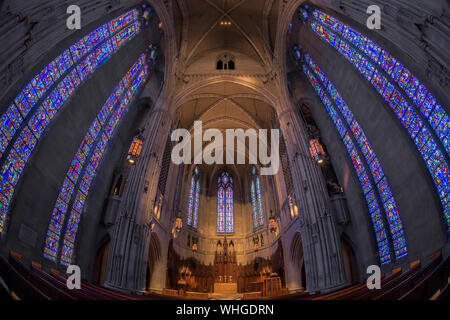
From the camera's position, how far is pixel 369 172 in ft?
39.9

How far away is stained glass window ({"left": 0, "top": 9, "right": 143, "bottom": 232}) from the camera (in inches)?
335

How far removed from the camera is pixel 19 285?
5.23m

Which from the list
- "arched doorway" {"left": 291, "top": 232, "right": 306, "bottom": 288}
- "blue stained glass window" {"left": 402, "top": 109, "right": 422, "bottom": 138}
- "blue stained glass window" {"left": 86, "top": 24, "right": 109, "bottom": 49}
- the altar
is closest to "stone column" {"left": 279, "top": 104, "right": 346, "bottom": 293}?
"arched doorway" {"left": 291, "top": 232, "right": 306, "bottom": 288}

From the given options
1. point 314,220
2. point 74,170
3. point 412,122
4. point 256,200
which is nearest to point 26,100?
point 74,170

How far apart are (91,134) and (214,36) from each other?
13948 mm

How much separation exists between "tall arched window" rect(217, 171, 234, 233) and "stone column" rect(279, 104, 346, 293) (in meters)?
14.0

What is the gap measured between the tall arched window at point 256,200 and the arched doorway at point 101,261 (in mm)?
15549

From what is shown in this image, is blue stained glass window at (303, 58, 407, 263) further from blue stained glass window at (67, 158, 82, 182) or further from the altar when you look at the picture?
blue stained glass window at (67, 158, 82, 182)

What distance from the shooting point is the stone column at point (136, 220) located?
11.8 meters

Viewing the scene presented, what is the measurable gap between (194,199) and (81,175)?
15.5 m

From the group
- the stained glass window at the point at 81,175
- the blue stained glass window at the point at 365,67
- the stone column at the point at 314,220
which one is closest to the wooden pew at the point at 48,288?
the stained glass window at the point at 81,175

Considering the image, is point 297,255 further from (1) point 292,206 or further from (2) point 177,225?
(2) point 177,225

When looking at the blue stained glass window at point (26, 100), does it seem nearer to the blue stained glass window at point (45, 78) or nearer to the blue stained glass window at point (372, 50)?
the blue stained glass window at point (45, 78)
